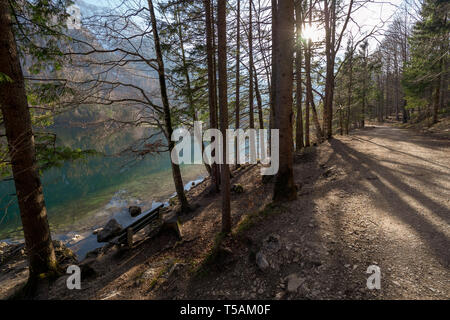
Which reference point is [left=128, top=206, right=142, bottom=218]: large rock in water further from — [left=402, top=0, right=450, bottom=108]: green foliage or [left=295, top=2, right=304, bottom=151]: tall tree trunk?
[left=402, top=0, right=450, bottom=108]: green foliage

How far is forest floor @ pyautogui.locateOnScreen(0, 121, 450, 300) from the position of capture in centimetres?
292

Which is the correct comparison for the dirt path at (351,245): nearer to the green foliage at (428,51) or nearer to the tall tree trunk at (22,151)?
the tall tree trunk at (22,151)

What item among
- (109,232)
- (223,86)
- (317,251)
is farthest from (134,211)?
(317,251)

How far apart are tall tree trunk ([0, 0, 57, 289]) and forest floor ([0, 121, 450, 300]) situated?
102cm

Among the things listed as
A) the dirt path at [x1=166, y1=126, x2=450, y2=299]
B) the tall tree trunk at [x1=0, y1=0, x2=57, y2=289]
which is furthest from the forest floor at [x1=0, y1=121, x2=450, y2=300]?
the tall tree trunk at [x1=0, y1=0, x2=57, y2=289]

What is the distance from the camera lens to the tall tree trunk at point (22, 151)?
3912mm

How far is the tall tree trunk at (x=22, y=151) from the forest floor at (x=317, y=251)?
40.2 inches

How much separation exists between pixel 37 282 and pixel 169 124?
5860 mm

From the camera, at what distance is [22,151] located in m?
4.11

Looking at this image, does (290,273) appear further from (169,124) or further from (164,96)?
(164,96)

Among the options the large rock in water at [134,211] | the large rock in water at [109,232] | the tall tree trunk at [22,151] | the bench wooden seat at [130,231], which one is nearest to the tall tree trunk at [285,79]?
the bench wooden seat at [130,231]

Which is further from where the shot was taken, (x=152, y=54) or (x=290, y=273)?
(x=152, y=54)

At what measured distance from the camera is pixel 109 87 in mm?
6051
